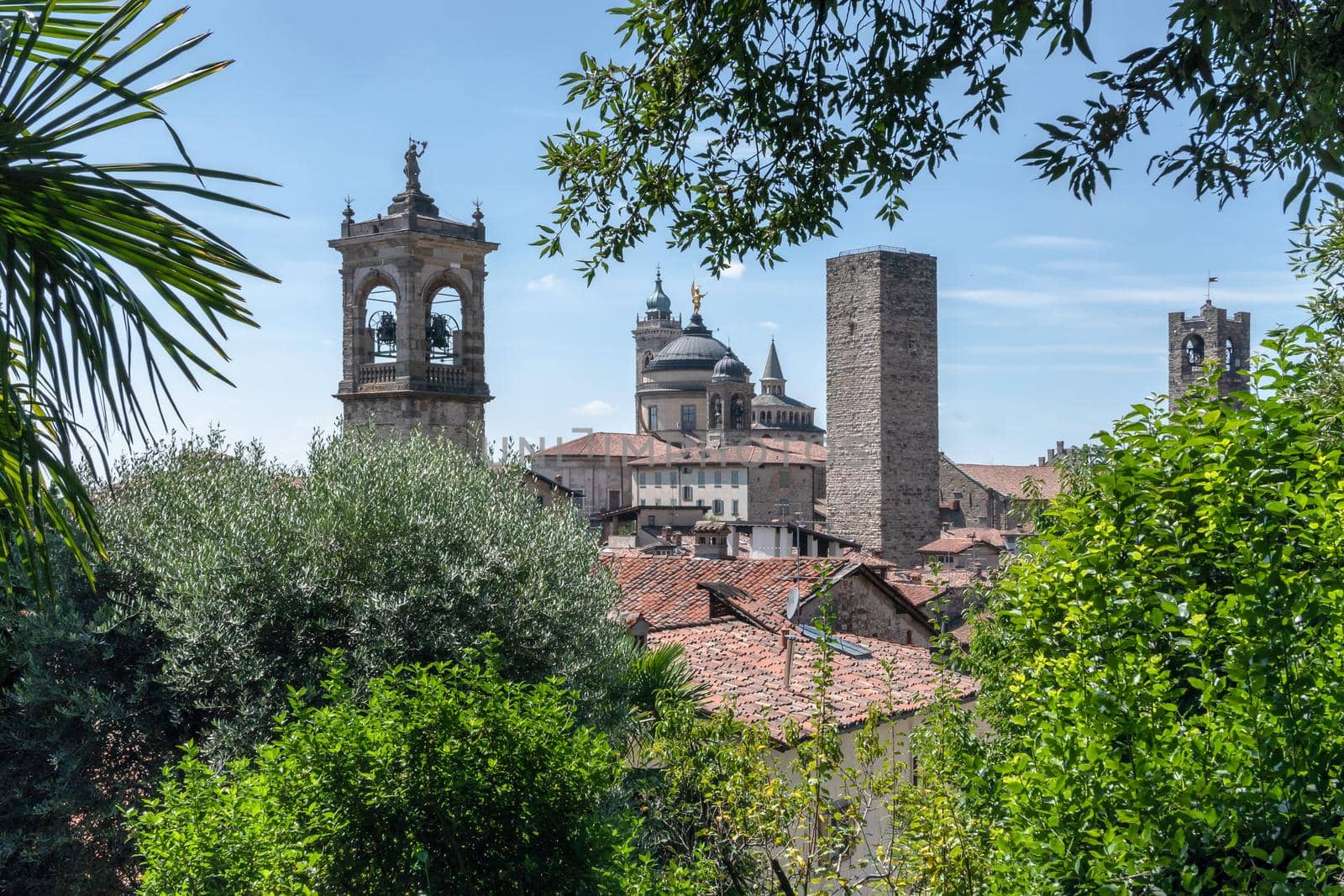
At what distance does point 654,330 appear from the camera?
12094 cm

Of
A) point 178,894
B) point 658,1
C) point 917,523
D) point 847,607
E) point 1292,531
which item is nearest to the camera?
point 1292,531

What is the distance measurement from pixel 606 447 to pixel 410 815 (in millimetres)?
80792

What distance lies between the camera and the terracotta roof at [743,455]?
253ft

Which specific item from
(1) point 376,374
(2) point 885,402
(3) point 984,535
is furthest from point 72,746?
(3) point 984,535

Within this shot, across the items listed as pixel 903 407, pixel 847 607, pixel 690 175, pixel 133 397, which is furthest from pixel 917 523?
pixel 133 397

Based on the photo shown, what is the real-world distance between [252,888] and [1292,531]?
189 inches

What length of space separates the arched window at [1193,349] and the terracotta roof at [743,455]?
25.6 meters

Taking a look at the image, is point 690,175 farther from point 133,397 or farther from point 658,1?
point 133,397

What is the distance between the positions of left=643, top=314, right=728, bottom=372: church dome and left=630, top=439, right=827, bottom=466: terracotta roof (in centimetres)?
1537

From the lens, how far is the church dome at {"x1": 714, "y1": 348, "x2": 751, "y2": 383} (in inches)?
3617

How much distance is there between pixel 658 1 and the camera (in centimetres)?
618

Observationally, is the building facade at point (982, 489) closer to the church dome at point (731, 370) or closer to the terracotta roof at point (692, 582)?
the church dome at point (731, 370)

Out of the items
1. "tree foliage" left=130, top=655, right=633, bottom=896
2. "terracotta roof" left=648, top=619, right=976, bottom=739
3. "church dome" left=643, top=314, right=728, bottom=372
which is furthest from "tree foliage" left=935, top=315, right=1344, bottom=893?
"church dome" left=643, top=314, right=728, bottom=372

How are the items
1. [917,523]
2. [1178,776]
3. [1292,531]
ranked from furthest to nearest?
[917,523] < [1292,531] < [1178,776]
